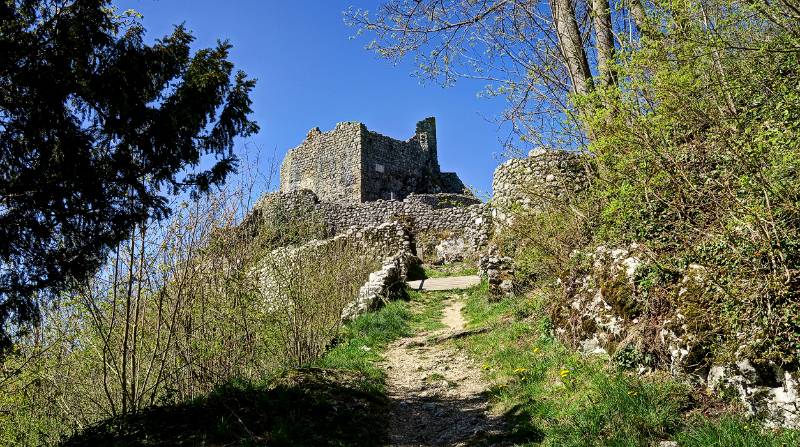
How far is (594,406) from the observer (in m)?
4.06

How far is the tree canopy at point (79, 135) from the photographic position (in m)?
4.18

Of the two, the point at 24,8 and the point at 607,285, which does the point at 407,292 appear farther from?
the point at 24,8

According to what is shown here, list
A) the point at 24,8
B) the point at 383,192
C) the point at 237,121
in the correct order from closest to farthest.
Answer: the point at 24,8 → the point at 237,121 → the point at 383,192

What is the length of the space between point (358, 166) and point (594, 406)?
70.8 ft

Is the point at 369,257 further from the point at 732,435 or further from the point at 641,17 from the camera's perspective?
the point at 732,435

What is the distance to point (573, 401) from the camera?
14.6 feet

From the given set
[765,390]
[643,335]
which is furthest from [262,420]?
[765,390]

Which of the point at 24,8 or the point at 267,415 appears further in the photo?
the point at 267,415

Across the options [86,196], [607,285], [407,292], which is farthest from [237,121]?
[407,292]

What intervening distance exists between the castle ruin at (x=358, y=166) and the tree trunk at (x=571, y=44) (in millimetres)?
17099

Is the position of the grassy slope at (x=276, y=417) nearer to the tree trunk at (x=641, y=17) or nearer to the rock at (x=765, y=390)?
the rock at (x=765, y=390)

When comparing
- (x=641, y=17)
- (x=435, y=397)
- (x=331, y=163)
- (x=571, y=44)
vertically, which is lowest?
(x=435, y=397)

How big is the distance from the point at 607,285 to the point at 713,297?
3.88ft

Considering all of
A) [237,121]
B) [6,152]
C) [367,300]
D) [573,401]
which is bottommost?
[573,401]
